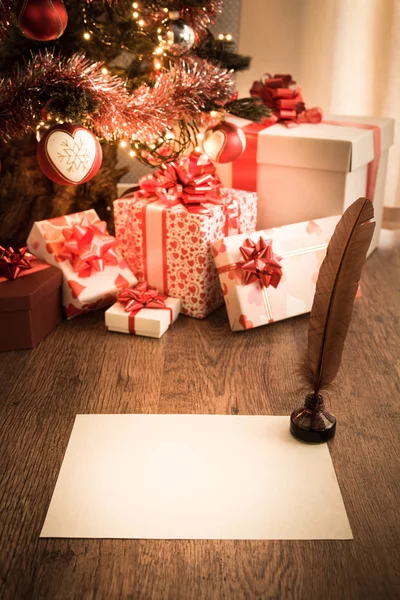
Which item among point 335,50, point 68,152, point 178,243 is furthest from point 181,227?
point 335,50

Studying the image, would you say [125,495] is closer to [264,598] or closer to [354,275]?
[264,598]

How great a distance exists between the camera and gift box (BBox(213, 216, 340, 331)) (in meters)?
1.60

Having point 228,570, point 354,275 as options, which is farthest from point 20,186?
point 228,570

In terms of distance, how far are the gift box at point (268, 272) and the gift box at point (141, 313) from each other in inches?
6.3

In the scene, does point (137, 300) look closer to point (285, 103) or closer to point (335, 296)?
point (335, 296)

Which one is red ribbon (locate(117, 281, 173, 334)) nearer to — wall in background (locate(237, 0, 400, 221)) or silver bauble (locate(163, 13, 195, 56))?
silver bauble (locate(163, 13, 195, 56))

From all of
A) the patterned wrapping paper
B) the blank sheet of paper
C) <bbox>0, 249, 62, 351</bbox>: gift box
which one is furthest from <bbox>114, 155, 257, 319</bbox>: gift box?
the blank sheet of paper

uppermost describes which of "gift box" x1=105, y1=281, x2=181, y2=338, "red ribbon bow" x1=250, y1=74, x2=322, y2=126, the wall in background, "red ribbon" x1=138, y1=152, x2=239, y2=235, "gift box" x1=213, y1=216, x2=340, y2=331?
the wall in background

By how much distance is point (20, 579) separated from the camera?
923 millimetres

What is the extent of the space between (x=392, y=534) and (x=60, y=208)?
1377 mm

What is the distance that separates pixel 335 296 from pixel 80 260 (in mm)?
787

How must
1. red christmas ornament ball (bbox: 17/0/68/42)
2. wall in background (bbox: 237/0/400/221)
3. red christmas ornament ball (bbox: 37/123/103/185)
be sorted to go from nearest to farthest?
red christmas ornament ball (bbox: 17/0/68/42), red christmas ornament ball (bbox: 37/123/103/185), wall in background (bbox: 237/0/400/221)

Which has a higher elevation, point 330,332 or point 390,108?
point 390,108

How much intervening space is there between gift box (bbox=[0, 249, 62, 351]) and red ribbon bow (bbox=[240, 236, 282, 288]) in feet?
1.52
